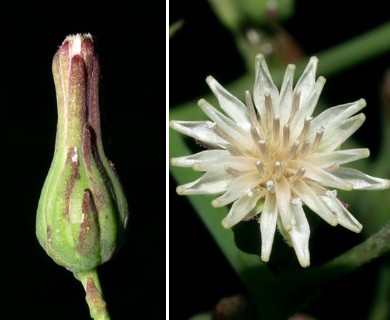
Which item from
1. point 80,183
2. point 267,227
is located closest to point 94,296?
point 80,183

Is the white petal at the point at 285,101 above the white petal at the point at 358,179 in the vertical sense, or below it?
above

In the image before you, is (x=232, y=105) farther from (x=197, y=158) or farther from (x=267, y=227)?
(x=267, y=227)

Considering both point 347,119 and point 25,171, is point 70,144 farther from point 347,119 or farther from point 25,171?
point 25,171

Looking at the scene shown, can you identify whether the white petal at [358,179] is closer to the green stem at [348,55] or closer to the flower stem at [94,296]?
the flower stem at [94,296]

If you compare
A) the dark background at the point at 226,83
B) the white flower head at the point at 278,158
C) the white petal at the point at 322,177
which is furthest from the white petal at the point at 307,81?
the dark background at the point at 226,83

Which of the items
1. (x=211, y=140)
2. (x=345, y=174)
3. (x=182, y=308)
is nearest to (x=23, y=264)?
(x=182, y=308)

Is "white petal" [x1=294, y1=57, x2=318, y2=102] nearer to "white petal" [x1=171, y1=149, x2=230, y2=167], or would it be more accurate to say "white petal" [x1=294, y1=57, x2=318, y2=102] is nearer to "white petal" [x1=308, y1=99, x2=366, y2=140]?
"white petal" [x1=308, y1=99, x2=366, y2=140]
